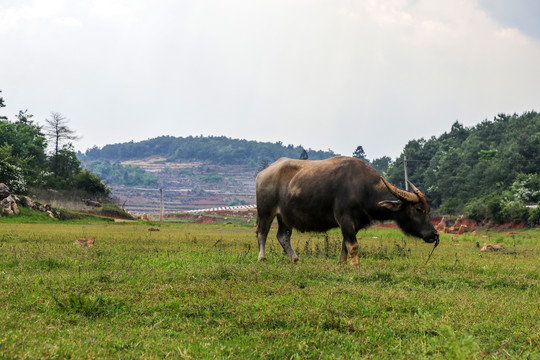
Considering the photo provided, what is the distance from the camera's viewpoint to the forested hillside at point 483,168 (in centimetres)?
4034

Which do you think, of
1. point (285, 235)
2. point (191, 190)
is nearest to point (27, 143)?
point (285, 235)

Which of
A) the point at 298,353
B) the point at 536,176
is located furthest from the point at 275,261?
the point at 536,176

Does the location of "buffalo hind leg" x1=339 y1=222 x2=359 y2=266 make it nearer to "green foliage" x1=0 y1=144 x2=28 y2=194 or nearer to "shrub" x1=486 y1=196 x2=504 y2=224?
"green foliage" x1=0 y1=144 x2=28 y2=194

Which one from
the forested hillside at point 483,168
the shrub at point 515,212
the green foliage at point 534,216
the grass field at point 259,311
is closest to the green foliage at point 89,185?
the forested hillside at point 483,168

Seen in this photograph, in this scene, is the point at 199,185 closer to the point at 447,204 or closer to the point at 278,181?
the point at 447,204

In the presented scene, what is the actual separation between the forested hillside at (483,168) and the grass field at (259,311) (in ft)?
100

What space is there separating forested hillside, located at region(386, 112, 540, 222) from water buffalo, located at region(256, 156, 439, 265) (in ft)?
92.8

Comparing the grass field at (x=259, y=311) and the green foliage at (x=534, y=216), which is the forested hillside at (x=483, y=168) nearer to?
the green foliage at (x=534, y=216)

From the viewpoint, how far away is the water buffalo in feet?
29.6

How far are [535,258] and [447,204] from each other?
40766 mm

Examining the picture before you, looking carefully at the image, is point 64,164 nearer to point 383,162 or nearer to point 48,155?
point 48,155

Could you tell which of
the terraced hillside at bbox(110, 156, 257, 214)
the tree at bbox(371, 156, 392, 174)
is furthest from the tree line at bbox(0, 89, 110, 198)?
the tree at bbox(371, 156, 392, 174)

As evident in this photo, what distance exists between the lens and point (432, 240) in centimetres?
894

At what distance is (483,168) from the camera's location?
5200cm
